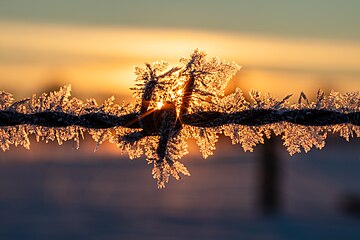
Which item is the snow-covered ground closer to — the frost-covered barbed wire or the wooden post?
the wooden post

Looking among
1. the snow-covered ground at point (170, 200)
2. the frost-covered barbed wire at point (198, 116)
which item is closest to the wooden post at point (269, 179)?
the snow-covered ground at point (170, 200)

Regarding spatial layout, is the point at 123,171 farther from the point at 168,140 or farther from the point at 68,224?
the point at 168,140

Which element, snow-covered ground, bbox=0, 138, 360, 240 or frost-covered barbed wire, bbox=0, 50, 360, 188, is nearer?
frost-covered barbed wire, bbox=0, 50, 360, 188

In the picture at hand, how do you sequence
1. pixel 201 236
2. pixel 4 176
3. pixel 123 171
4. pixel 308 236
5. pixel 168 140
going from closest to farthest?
1. pixel 168 140
2. pixel 201 236
3. pixel 308 236
4. pixel 4 176
5. pixel 123 171

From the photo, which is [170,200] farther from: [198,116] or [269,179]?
[198,116]

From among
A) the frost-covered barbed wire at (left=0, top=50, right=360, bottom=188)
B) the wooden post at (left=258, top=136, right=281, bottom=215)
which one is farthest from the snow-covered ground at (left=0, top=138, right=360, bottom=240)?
the frost-covered barbed wire at (left=0, top=50, right=360, bottom=188)

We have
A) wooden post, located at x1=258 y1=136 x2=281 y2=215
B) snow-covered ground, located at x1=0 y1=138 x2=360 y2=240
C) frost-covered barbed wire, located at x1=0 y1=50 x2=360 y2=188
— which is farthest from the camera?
wooden post, located at x1=258 y1=136 x2=281 y2=215

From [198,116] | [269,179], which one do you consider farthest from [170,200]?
[198,116]

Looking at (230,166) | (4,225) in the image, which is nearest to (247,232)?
(4,225)
